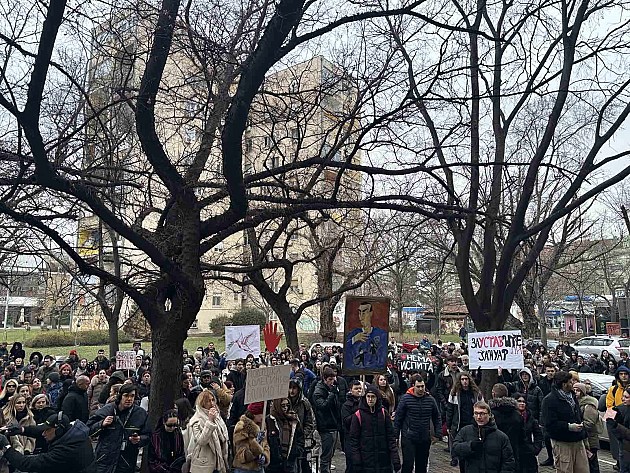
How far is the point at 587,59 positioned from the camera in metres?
13.7

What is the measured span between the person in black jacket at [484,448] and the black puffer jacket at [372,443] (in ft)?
4.17

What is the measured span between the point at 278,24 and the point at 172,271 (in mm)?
4634

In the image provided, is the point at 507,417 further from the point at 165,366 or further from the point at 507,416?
the point at 165,366

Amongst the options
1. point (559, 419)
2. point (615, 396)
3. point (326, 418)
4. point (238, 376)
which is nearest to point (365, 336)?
point (326, 418)

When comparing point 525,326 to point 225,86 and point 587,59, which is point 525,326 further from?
point 225,86

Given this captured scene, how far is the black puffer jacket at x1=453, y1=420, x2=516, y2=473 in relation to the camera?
695 cm

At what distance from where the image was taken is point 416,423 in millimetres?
9422

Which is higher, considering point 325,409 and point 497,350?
point 497,350

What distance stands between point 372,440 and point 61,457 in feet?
12.9

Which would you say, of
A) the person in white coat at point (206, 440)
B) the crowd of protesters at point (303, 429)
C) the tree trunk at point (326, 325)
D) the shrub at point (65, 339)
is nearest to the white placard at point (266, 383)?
the crowd of protesters at point (303, 429)

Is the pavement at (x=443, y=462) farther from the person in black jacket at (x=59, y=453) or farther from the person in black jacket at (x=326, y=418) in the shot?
the person in black jacket at (x=59, y=453)

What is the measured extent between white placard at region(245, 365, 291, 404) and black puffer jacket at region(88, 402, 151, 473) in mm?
1623

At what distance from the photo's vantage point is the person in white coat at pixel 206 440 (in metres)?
7.09

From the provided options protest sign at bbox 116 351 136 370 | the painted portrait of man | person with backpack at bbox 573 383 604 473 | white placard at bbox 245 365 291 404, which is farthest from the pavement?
protest sign at bbox 116 351 136 370
